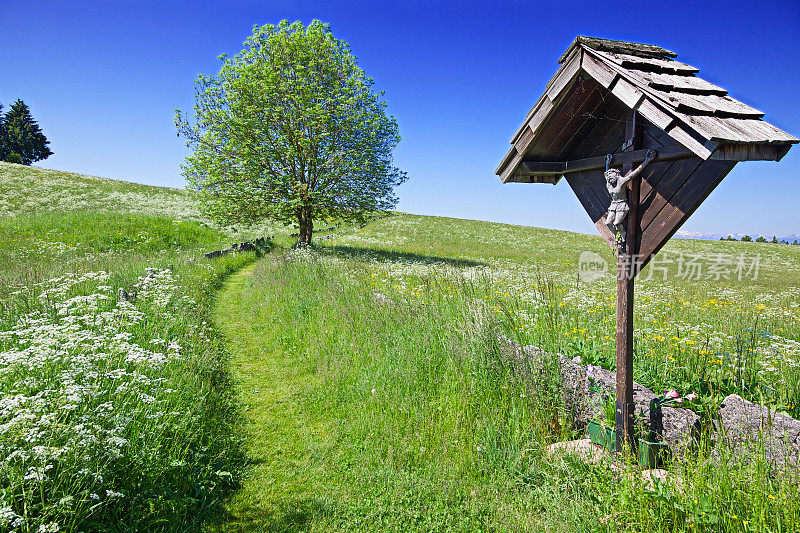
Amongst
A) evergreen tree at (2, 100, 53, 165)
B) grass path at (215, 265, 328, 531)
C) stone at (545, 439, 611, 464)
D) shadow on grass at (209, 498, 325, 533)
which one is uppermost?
evergreen tree at (2, 100, 53, 165)

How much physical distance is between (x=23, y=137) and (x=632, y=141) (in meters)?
95.3

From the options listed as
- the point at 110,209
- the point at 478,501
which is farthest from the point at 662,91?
the point at 110,209

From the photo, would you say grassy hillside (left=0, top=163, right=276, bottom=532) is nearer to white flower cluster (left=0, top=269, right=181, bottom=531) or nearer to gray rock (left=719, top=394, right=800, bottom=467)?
white flower cluster (left=0, top=269, right=181, bottom=531)

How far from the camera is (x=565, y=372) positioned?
470 cm

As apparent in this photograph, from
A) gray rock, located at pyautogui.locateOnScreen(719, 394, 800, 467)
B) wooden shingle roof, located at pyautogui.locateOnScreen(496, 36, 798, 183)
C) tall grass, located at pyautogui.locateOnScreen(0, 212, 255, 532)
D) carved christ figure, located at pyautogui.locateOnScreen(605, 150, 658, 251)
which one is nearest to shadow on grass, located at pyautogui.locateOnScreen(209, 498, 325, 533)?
tall grass, located at pyautogui.locateOnScreen(0, 212, 255, 532)

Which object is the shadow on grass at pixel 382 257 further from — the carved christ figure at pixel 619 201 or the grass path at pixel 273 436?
the carved christ figure at pixel 619 201

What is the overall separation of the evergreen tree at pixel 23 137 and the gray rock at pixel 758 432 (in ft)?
300

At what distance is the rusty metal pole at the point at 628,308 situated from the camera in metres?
3.64

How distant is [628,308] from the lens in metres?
3.81

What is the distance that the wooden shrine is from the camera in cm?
290

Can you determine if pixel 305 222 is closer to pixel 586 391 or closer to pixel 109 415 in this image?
pixel 109 415

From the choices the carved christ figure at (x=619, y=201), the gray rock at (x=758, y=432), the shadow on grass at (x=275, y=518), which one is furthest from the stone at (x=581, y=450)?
the shadow on grass at (x=275, y=518)

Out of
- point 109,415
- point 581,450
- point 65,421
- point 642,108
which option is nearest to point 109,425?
point 109,415

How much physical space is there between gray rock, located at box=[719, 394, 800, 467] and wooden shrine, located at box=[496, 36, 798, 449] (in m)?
0.84
